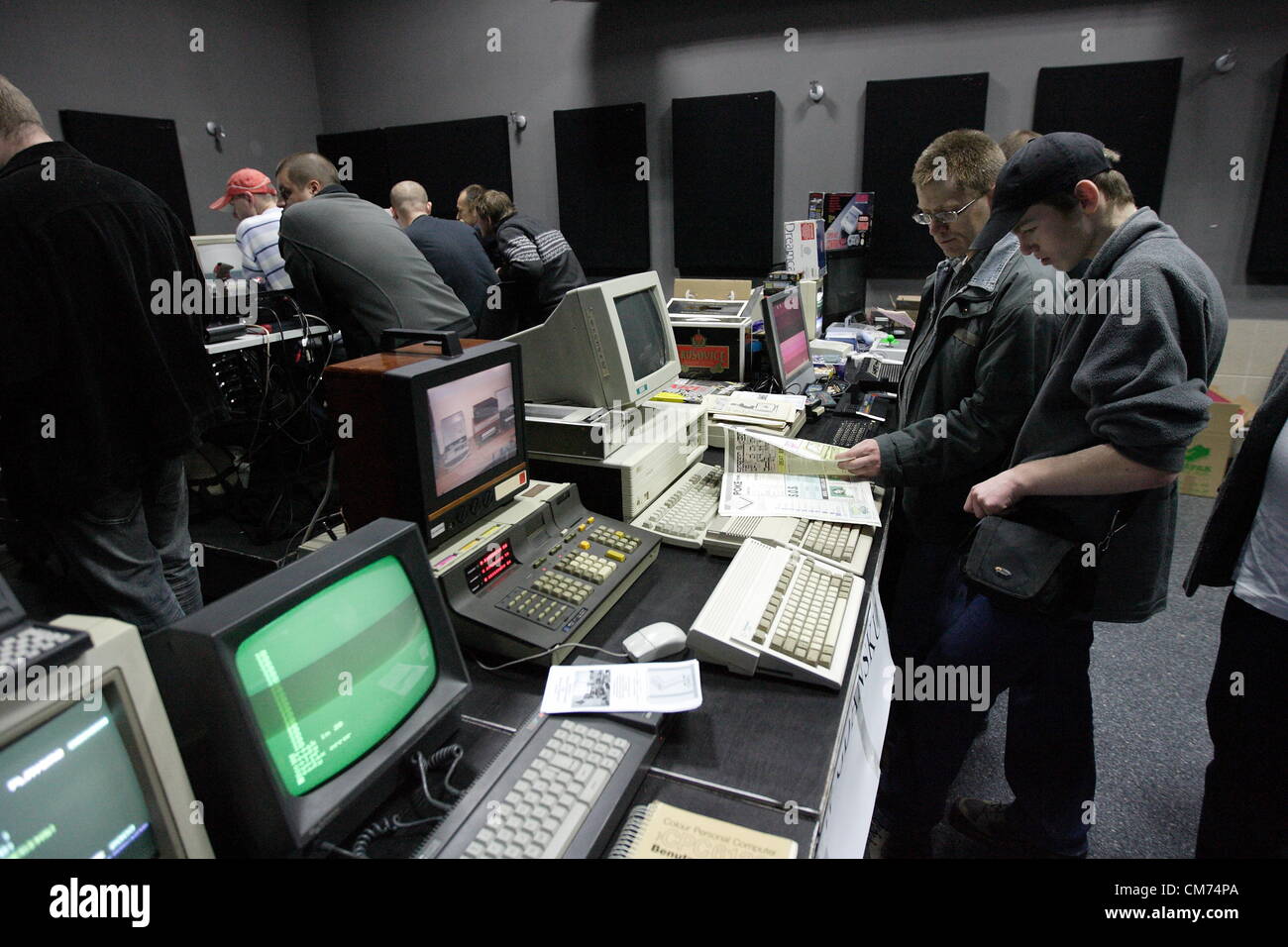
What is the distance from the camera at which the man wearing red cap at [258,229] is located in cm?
338

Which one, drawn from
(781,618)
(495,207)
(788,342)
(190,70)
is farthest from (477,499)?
(190,70)

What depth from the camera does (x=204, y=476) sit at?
3643 millimetres

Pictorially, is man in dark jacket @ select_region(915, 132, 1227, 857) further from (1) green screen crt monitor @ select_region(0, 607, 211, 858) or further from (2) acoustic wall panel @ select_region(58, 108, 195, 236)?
(2) acoustic wall panel @ select_region(58, 108, 195, 236)

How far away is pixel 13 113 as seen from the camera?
1707mm

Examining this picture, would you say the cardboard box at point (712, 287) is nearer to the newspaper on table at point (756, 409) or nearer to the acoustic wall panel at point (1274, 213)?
the newspaper on table at point (756, 409)

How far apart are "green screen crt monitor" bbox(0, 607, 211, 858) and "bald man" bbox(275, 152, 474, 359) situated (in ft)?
6.30

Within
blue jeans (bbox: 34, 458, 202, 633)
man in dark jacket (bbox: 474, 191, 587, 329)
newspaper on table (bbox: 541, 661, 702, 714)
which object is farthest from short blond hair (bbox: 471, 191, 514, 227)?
newspaper on table (bbox: 541, 661, 702, 714)

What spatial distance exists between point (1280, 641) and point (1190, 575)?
225 mm

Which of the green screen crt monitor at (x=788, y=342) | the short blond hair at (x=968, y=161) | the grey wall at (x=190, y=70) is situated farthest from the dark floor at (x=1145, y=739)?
the grey wall at (x=190, y=70)

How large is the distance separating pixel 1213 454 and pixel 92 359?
4.61 m

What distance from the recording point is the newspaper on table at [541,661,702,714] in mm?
1028
